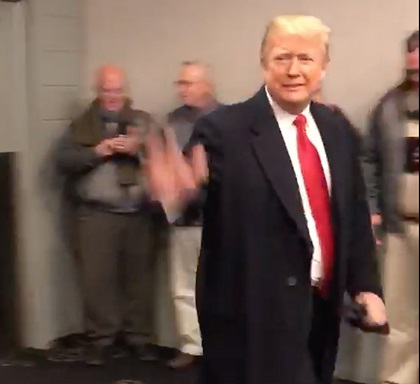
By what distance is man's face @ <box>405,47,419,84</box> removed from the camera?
30.7 inches

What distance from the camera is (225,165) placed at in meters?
0.95

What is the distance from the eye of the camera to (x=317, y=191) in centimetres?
98

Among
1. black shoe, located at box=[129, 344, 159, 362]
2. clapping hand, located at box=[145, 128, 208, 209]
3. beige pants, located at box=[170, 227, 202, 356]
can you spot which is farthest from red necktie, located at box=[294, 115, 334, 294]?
black shoe, located at box=[129, 344, 159, 362]

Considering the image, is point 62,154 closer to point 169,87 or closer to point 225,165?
point 169,87

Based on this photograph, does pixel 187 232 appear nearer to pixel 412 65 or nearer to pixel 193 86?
pixel 193 86

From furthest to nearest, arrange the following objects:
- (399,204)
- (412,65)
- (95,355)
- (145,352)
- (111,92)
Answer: (95,355) → (145,352) → (111,92) → (412,65) → (399,204)

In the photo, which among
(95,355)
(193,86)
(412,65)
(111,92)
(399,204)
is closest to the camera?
(399,204)

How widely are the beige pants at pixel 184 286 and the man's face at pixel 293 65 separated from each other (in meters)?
0.40

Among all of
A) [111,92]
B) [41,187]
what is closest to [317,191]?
→ [111,92]

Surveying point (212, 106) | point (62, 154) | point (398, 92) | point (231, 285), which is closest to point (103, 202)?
point (62, 154)

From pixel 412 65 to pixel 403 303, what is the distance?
0.77 feet

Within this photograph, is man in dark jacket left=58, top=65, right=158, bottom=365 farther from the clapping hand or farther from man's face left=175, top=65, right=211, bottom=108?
the clapping hand

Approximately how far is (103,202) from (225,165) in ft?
1.95

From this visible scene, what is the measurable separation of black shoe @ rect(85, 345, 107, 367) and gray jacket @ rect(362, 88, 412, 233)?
0.70 metres
